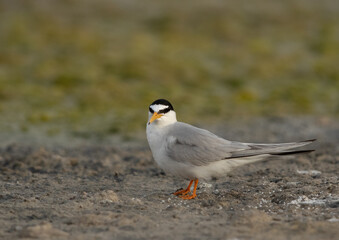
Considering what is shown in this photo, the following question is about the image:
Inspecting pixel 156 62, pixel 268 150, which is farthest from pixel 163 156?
pixel 156 62

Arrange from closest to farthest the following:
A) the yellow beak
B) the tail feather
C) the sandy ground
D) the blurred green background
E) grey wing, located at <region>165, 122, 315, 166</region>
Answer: the sandy ground < the tail feather < grey wing, located at <region>165, 122, 315, 166</region> < the yellow beak < the blurred green background

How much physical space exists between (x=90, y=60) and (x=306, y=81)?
4.95 meters

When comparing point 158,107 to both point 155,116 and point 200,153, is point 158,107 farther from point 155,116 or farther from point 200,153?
point 200,153

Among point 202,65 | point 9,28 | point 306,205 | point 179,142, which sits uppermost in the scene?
point 9,28

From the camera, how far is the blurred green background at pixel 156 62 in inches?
427

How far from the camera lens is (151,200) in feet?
17.1

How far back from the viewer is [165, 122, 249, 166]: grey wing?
5238mm

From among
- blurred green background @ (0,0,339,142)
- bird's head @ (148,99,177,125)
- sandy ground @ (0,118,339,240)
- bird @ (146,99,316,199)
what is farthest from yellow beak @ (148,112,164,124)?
blurred green background @ (0,0,339,142)

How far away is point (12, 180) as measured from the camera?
19.9ft

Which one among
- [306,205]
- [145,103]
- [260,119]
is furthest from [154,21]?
[306,205]

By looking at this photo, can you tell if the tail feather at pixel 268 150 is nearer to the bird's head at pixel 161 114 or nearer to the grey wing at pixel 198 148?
the grey wing at pixel 198 148

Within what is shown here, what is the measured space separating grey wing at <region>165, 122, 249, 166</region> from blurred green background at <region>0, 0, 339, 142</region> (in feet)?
13.1

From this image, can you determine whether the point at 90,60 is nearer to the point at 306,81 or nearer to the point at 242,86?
the point at 242,86

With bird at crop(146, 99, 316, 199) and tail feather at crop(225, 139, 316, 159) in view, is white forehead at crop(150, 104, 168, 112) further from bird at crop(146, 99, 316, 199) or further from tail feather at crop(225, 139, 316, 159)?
tail feather at crop(225, 139, 316, 159)
